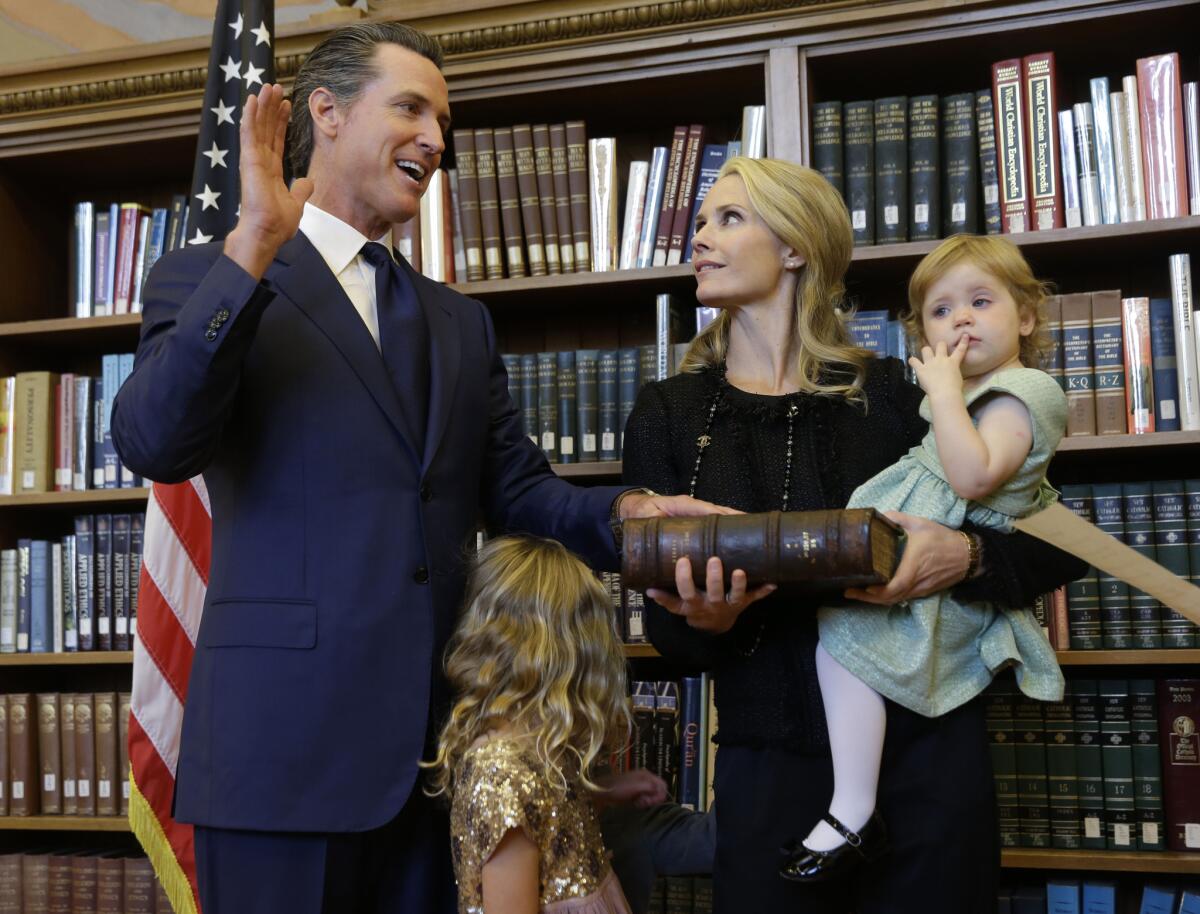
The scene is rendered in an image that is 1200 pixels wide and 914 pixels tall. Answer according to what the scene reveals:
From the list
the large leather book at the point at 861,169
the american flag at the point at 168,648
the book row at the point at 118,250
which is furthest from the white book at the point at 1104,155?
the book row at the point at 118,250

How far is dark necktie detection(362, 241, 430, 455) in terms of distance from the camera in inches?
61.6

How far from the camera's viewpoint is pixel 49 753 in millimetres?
2914

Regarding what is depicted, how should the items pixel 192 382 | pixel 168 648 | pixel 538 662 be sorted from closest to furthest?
pixel 192 382 < pixel 538 662 < pixel 168 648

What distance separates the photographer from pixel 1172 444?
2.35m

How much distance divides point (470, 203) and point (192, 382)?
61.2 inches

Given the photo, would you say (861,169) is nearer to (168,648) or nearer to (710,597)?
(710,597)

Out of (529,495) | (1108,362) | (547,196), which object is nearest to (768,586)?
(529,495)

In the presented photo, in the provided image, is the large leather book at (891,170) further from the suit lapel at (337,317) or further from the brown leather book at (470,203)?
the suit lapel at (337,317)

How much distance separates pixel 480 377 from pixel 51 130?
183 cm

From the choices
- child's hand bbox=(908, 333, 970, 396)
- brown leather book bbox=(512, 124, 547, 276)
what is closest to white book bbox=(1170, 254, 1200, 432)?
child's hand bbox=(908, 333, 970, 396)

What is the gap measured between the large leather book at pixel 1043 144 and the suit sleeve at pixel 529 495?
4.10ft

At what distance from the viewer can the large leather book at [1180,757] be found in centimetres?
237

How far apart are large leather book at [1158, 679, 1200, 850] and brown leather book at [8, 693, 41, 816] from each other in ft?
→ 8.17

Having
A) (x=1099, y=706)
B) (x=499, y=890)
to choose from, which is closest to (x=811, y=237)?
(x=499, y=890)
